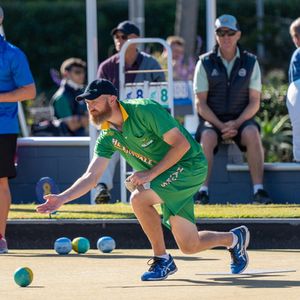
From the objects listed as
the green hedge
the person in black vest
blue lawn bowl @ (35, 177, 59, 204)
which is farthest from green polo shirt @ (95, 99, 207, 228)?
the green hedge

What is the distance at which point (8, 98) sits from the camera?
10.1 meters

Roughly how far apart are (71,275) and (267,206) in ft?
10.3

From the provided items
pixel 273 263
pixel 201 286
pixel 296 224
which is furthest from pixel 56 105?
pixel 201 286

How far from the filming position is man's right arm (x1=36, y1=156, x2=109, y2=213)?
7.98 meters

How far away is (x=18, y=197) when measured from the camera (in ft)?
42.4

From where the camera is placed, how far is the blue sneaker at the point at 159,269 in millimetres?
8438

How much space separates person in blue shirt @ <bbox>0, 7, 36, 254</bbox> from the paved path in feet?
1.57

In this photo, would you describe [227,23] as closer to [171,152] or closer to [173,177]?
[173,177]

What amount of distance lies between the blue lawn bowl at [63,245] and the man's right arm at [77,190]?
5.33 feet

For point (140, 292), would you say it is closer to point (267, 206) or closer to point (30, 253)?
point (30, 253)

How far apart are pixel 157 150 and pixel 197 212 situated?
8.47 feet

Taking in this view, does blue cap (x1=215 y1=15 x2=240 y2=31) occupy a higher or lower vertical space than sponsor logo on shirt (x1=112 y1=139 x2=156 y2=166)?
higher

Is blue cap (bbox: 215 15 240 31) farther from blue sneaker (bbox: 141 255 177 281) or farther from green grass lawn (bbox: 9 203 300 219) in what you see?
blue sneaker (bbox: 141 255 177 281)

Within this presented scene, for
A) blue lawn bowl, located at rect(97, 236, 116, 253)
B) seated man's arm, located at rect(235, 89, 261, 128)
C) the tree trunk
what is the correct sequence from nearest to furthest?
blue lawn bowl, located at rect(97, 236, 116, 253), seated man's arm, located at rect(235, 89, 261, 128), the tree trunk
